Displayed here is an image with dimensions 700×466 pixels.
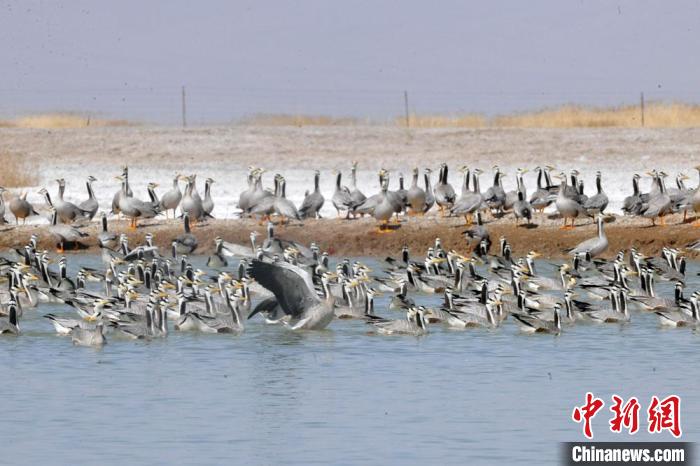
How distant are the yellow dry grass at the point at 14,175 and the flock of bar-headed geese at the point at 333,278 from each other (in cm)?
291

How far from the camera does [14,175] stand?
125 feet

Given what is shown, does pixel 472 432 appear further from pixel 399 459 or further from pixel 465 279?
pixel 465 279

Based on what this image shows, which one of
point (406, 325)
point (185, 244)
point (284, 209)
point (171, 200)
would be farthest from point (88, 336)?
point (171, 200)

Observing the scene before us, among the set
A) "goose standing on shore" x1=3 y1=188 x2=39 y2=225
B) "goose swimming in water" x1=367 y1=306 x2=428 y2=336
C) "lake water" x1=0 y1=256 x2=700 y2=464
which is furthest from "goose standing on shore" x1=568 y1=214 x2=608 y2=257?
"goose standing on shore" x1=3 y1=188 x2=39 y2=225

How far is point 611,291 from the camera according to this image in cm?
2278

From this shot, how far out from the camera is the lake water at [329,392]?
14531 mm

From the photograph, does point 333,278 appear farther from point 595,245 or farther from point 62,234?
point 62,234

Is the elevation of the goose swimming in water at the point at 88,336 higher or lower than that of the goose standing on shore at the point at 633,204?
lower

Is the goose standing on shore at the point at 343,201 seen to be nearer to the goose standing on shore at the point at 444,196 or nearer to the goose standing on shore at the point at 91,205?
the goose standing on shore at the point at 444,196

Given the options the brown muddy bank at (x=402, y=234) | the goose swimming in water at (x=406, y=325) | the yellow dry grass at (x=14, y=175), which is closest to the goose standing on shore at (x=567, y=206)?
the brown muddy bank at (x=402, y=234)

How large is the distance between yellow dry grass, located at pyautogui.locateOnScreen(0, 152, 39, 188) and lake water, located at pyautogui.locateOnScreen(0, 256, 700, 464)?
592 inches

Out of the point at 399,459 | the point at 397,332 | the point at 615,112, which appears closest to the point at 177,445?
the point at 399,459

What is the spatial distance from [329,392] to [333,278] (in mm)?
7390

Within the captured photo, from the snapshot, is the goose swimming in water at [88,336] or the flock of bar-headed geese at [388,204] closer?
the goose swimming in water at [88,336]
